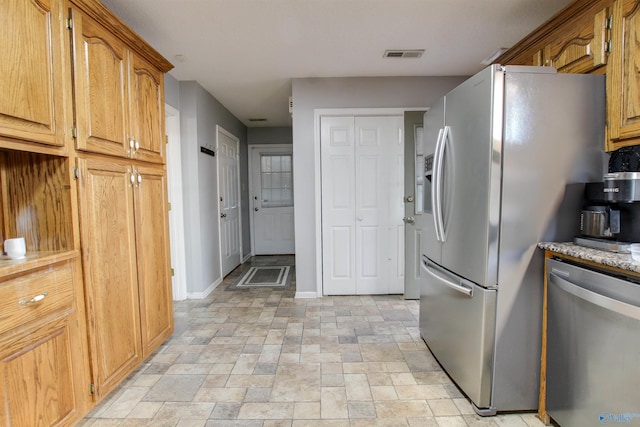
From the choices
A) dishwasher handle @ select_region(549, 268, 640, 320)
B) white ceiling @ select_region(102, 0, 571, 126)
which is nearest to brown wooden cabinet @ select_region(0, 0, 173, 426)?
white ceiling @ select_region(102, 0, 571, 126)

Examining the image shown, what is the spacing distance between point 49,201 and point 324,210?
7.98 feet

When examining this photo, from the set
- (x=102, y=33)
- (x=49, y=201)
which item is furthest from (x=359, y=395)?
(x=102, y=33)

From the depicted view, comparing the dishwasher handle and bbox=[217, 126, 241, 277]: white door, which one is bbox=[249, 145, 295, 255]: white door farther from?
the dishwasher handle

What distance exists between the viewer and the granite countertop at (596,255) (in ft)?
3.69

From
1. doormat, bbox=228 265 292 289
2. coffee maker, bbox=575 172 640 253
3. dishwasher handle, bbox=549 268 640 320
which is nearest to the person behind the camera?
dishwasher handle, bbox=549 268 640 320

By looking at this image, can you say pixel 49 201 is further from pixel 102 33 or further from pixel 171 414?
pixel 171 414

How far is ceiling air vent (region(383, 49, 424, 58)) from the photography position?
2.77 meters

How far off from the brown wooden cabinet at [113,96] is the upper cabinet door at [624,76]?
2620 millimetres

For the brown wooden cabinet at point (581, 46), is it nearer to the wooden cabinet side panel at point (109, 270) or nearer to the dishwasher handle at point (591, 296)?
the dishwasher handle at point (591, 296)

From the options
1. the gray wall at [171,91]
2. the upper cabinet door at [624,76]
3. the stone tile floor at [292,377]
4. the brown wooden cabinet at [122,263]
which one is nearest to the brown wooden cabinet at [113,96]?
the brown wooden cabinet at [122,263]

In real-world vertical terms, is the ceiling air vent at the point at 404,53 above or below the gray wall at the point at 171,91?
above

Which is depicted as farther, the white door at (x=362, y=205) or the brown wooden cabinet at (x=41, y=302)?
the white door at (x=362, y=205)

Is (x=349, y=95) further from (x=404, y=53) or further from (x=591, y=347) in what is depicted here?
(x=591, y=347)

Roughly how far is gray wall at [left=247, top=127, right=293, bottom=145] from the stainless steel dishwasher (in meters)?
5.08
